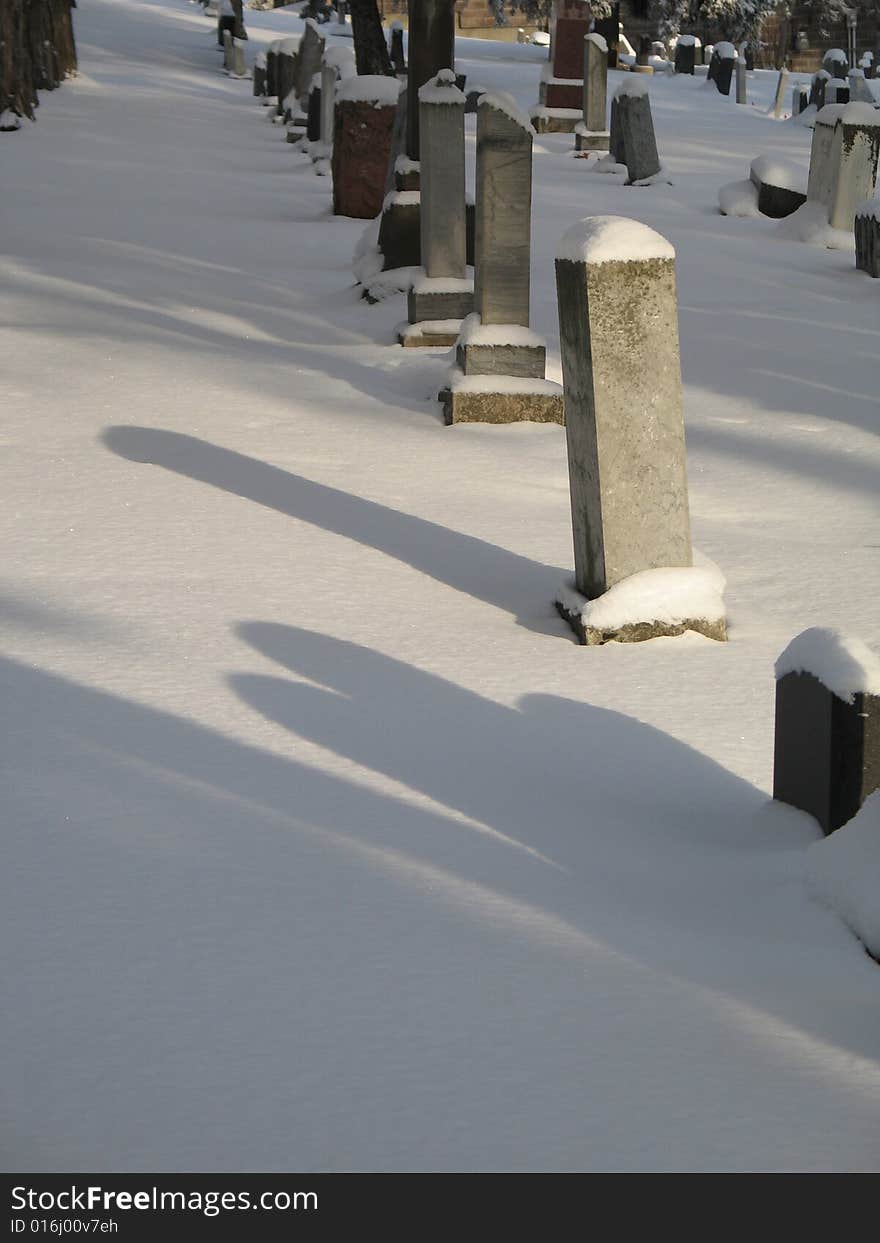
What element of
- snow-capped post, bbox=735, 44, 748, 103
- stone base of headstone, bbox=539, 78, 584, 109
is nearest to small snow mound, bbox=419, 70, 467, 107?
stone base of headstone, bbox=539, 78, 584, 109

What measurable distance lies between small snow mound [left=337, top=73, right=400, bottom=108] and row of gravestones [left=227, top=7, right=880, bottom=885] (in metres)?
5.39

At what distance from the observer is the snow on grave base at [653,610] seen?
14.8 feet

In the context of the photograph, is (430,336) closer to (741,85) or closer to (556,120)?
(556,120)

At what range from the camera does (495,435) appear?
7086 mm

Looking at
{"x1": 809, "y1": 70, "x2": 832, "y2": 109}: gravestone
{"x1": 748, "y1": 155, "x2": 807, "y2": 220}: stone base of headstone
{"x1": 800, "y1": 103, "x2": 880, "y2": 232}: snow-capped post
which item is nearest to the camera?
{"x1": 800, "y1": 103, "x2": 880, "y2": 232}: snow-capped post

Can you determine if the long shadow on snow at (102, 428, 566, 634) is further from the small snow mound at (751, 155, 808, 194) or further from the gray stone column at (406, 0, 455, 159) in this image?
the small snow mound at (751, 155, 808, 194)

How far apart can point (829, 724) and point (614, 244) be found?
6.06 ft

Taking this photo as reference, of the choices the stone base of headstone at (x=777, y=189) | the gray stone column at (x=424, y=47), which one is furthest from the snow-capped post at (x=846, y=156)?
the gray stone column at (x=424, y=47)

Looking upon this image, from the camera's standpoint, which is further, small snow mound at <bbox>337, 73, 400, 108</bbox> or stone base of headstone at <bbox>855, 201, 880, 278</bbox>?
small snow mound at <bbox>337, 73, 400, 108</bbox>

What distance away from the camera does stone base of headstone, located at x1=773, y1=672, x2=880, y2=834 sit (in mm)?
2980

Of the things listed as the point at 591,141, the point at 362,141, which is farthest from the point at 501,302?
the point at 591,141

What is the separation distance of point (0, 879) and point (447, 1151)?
1147 millimetres

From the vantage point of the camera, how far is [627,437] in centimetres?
446
